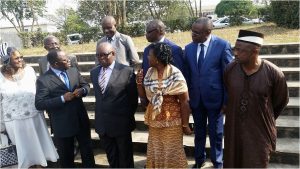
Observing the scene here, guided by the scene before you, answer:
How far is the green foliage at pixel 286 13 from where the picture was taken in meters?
9.25

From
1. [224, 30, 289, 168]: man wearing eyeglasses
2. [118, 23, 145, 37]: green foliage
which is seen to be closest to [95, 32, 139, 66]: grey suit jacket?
[224, 30, 289, 168]: man wearing eyeglasses

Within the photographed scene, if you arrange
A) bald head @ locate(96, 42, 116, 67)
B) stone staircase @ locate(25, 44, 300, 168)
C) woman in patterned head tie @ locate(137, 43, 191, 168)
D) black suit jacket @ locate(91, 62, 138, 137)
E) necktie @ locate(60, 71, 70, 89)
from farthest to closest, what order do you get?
stone staircase @ locate(25, 44, 300, 168)
necktie @ locate(60, 71, 70, 89)
black suit jacket @ locate(91, 62, 138, 137)
bald head @ locate(96, 42, 116, 67)
woman in patterned head tie @ locate(137, 43, 191, 168)

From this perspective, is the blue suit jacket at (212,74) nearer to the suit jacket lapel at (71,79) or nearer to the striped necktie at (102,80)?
the striped necktie at (102,80)

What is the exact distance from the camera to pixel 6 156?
414cm

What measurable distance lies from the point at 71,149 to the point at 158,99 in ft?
5.14

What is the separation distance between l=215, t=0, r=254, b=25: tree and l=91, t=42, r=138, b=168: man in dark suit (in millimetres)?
13232

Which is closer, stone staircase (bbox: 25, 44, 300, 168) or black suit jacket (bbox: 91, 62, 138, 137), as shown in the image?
black suit jacket (bbox: 91, 62, 138, 137)

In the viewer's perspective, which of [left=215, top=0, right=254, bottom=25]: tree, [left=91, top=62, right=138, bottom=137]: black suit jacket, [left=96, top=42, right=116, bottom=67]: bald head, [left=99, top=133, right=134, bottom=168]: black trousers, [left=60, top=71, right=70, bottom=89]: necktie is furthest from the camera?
[left=215, top=0, right=254, bottom=25]: tree

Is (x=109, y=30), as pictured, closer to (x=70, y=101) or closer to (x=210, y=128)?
(x=70, y=101)

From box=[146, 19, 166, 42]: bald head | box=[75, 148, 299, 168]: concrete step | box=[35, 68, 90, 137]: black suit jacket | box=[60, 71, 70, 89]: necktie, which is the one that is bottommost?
box=[75, 148, 299, 168]: concrete step

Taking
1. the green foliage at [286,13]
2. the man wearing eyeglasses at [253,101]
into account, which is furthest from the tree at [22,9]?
the man wearing eyeglasses at [253,101]

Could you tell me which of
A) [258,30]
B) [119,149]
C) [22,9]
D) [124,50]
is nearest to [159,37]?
[124,50]

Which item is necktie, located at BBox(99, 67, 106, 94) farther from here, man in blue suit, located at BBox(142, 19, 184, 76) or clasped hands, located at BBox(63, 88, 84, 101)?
man in blue suit, located at BBox(142, 19, 184, 76)

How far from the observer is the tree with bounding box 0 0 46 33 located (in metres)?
24.0
